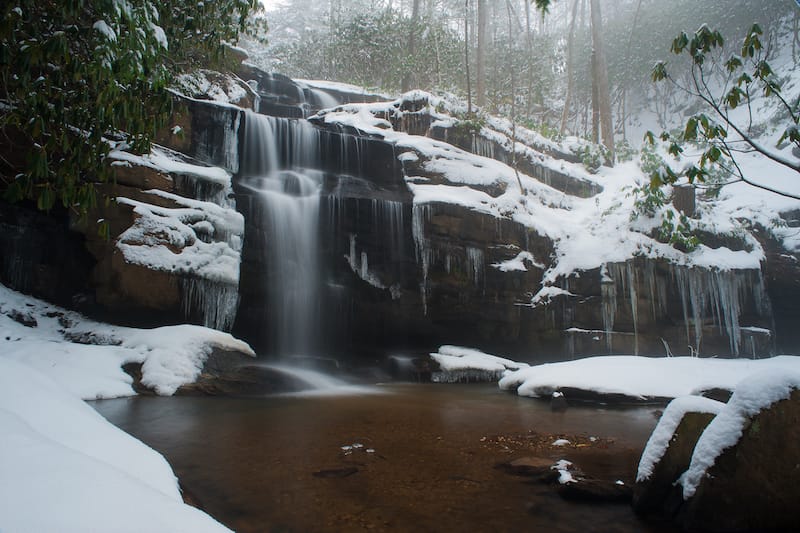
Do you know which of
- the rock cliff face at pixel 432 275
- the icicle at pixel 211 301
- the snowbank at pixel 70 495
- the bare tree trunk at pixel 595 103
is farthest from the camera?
A: the bare tree trunk at pixel 595 103

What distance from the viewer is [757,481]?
9.45 feet

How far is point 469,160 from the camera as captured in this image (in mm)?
14961

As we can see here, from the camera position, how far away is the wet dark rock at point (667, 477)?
128 inches

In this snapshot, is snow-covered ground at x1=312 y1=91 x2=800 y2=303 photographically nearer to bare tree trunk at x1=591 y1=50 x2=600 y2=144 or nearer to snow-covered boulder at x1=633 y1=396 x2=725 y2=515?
bare tree trunk at x1=591 y1=50 x2=600 y2=144

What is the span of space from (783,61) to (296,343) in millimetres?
31621

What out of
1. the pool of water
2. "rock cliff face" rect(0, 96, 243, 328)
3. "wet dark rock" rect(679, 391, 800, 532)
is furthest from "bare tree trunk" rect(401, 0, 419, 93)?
"wet dark rock" rect(679, 391, 800, 532)

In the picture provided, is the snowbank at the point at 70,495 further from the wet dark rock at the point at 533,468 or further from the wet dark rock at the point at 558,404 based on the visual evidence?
the wet dark rock at the point at 558,404

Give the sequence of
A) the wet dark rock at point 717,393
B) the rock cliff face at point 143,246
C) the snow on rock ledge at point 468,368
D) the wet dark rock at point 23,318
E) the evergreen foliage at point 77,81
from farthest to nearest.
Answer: the snow on rock ledge at point 468,368, the rock cliff face at point 143,246, the wet dark rock at point 23,318, the wet dark rock at point 717,393, the evergreen foliage at point 77,81

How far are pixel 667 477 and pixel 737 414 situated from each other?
68 centimetres

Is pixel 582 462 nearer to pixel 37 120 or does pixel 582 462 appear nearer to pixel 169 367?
pixel 37 120

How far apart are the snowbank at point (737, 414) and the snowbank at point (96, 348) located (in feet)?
23.9

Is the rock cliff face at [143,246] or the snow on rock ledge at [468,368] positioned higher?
A: the rock cliff face at [143,246]

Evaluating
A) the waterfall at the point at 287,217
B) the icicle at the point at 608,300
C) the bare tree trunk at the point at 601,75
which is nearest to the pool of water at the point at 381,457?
the waterfall at the point at 287,217

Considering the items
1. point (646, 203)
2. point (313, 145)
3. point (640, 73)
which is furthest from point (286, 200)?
point (640, 73)
